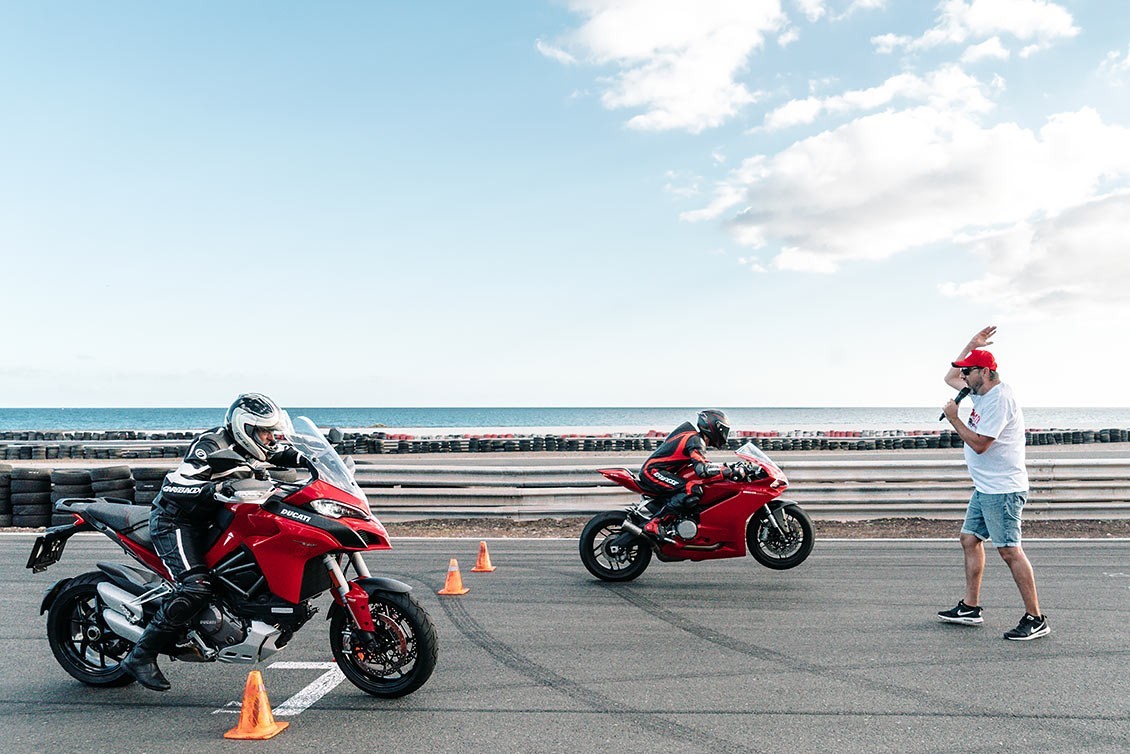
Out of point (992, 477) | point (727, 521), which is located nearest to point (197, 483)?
point (727, 521)

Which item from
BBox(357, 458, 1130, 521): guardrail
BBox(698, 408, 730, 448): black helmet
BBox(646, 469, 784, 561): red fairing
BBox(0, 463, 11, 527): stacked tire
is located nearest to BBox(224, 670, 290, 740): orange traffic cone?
BBox(646, 469, 784, 561): red fairing

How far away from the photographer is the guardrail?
11.8 m

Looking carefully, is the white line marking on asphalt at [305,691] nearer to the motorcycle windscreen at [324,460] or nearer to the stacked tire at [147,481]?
the motorcycle windscreen at [324,460]

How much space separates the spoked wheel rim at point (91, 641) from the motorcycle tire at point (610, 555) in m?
4.28

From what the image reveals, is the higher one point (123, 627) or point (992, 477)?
point (992, 477)

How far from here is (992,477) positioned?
634 centimetres

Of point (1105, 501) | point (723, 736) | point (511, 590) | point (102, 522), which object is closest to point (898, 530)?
point (1105, 501)

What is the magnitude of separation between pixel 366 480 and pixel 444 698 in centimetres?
783

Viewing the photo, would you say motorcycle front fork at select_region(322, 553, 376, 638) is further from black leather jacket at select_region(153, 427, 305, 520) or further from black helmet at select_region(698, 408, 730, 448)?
black helmet at select_region(698, 408, 730, 448)

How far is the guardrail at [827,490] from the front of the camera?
11.8m

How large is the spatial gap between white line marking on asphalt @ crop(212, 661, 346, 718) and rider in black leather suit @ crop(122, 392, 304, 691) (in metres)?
0.53

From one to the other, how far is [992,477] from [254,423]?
5089 mm

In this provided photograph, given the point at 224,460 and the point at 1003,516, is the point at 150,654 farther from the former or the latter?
the point at 1003,516

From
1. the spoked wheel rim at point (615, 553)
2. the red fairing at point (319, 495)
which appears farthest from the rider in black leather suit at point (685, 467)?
the red fairing at point (319, 495)
